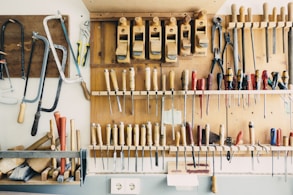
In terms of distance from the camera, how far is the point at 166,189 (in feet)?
5.96

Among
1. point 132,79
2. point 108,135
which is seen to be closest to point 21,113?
point 108,135

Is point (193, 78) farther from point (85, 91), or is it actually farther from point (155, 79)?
point (85, 91)

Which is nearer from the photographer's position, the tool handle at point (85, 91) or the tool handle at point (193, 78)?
the tool handle at point (193, 78)

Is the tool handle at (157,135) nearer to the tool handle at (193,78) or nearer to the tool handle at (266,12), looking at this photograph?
the tool handle at (193,78)

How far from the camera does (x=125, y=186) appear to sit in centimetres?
182

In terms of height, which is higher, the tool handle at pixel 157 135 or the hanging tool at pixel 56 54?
the hanging tool at pixel 56 54

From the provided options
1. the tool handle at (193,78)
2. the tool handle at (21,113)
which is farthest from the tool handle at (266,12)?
the tool handle at (21,113)

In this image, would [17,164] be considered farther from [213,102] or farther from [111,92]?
[213,102]

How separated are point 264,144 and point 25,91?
152cm

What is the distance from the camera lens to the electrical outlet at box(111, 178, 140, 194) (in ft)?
5.95

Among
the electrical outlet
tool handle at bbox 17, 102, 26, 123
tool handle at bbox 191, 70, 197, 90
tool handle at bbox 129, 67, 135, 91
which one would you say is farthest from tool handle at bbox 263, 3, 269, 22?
tool handle at bbox 17, 102, 26, 123

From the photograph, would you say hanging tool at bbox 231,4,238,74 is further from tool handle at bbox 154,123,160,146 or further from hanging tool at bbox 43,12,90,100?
hanging tool at bbox 43,12,90,100

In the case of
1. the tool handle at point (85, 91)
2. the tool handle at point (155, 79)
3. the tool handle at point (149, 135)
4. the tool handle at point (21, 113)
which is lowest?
the tool handle at point (149, 135)

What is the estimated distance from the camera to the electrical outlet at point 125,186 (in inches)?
71.4
